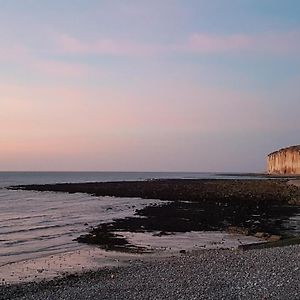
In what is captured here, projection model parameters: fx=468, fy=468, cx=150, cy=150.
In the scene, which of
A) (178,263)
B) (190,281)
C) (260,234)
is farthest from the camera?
(260,234)

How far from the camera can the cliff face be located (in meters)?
120

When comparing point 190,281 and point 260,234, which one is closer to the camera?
point 190,281

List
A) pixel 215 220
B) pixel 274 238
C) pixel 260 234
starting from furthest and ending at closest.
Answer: pixel 215 220 → pixel 260 234 → pixel 274 238

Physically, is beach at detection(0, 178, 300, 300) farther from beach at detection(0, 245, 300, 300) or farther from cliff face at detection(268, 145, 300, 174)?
cliff face at detection(268, 145, 300, 174)

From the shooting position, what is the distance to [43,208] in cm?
4350

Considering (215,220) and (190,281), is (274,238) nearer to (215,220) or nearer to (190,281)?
(215,220)

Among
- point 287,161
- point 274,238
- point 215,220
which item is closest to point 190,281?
point 274,238

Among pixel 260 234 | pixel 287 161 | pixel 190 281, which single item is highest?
pixel 287 161

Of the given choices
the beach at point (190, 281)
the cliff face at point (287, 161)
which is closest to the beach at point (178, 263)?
the beach at point (190, 281)

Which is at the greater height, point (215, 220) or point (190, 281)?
point (190, 281)

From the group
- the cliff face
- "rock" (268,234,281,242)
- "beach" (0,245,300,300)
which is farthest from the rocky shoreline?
the cliff face

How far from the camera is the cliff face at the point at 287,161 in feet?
392

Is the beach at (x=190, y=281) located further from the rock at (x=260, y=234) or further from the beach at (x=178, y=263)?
the rock at (x=260, y=234)

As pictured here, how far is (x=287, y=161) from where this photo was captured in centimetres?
12500
